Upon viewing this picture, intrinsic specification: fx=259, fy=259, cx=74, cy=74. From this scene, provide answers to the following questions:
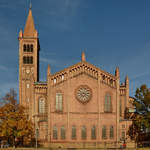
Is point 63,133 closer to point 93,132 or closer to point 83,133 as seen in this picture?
point 83,133

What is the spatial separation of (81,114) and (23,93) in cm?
1867

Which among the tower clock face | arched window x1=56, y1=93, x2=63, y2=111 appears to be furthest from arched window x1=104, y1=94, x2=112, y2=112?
arched window x1=56, y1=93, x2=63, y2=111

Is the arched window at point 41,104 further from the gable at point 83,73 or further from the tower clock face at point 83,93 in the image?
the tower clock face at point 83,93

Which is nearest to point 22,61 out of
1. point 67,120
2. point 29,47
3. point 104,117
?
point 29,47

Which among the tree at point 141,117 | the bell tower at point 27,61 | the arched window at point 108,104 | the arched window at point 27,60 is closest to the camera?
the tree at point 141,117

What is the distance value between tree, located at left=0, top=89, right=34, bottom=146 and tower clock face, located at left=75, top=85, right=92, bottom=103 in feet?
44.8

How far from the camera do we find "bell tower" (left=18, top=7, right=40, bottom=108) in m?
68.9

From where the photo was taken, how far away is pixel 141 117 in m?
55.6

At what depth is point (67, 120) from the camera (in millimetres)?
58125

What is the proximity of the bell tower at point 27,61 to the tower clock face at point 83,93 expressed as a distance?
14963 mm

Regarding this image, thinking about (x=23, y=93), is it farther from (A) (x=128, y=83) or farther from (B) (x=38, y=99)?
(A) (x=128, y=83)

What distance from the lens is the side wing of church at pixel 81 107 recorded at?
57.7 metres

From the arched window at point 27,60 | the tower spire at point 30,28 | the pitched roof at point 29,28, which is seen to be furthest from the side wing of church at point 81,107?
the pitched roof at point 29,28

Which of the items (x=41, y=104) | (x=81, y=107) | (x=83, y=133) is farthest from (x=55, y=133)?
(x=81, y=107)
